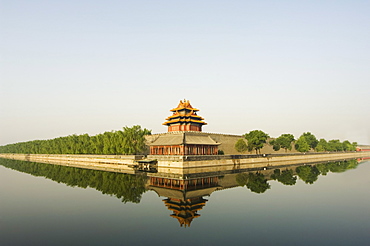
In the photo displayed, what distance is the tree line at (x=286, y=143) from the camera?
2736 inches

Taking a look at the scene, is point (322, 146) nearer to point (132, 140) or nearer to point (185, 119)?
point (185, 119)

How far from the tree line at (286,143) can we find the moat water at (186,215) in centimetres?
3687

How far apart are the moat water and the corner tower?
110 feet

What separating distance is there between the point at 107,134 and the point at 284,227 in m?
59.6

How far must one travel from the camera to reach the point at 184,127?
65500mm

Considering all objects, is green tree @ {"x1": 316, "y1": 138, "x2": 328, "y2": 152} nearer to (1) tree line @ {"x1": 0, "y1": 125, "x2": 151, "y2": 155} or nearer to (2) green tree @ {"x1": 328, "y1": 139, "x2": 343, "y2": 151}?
(2) green tree @ {"x1": 328, "y1": 139, "x2": 343, "y2": 151}

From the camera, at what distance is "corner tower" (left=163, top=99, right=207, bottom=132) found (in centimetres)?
6538

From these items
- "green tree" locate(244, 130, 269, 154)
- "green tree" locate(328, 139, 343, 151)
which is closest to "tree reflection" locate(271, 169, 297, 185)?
"green tree" locate(244, 130, 269, 154)

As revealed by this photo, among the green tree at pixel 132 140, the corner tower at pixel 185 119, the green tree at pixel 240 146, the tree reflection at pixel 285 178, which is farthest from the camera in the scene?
the green tree at pixel 240 146

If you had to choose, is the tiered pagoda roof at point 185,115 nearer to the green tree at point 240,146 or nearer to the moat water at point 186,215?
the green tree at point 240,146

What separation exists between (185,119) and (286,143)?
123ft

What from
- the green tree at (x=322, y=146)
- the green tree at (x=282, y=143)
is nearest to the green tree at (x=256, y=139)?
the green tree at (x=282, y=143)

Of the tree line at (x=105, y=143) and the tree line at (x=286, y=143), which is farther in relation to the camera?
the tree line at (x=286, y=143)

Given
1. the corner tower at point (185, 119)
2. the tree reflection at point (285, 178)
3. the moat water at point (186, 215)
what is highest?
the corner tower at point (185, 119)
